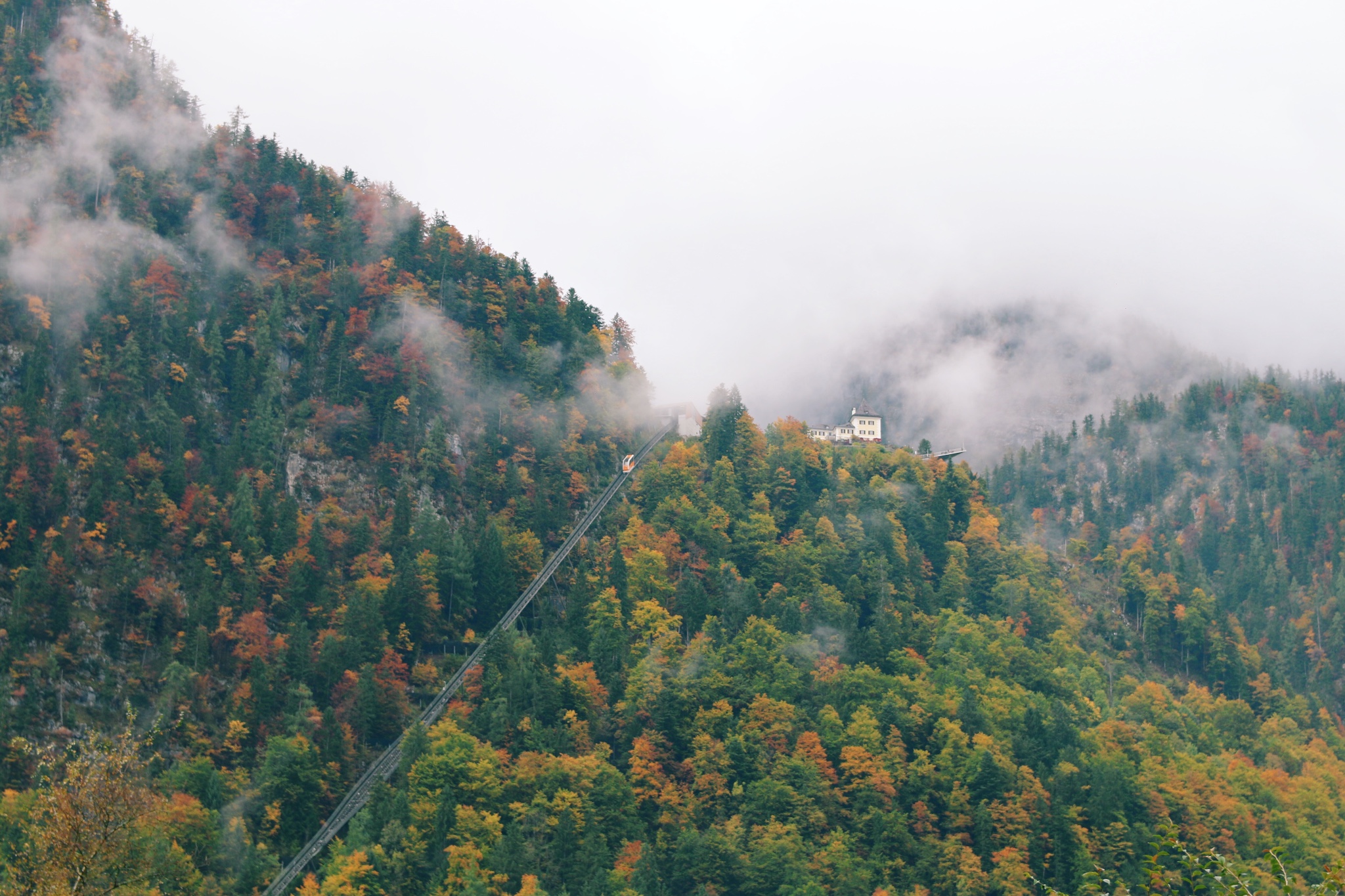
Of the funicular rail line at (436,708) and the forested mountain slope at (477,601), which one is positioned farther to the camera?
the forested mountain slope at (477,601)

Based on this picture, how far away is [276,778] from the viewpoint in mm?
100500

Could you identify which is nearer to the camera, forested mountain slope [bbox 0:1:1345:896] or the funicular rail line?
the funicular rail line

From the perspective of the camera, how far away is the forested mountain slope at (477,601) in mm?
105250

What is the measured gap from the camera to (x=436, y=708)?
383 ft

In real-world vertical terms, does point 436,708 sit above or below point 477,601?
below

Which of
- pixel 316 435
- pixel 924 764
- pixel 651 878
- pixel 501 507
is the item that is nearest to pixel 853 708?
pixel 924 764

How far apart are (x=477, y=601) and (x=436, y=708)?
14089 millimetres

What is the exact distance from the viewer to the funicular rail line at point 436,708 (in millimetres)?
99438

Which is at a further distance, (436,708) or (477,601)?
(477,601)

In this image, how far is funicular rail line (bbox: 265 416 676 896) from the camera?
9944 cm

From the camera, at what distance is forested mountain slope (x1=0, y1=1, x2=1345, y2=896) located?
105250 millimetres

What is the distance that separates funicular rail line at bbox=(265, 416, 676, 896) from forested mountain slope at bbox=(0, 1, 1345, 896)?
1.39 metres

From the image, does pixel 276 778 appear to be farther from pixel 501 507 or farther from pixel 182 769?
pixel 501 507

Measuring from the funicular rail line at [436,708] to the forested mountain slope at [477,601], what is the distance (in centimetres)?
139
